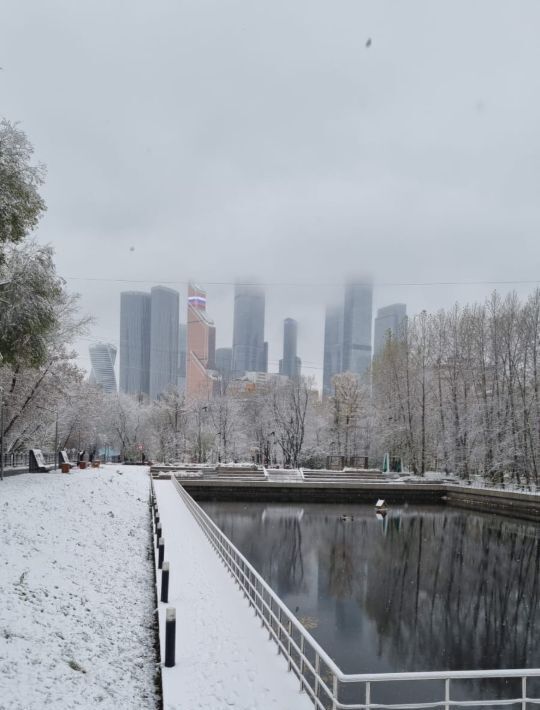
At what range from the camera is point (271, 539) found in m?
22.3

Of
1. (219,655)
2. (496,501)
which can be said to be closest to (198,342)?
(496,501)

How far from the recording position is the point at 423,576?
1683 cm

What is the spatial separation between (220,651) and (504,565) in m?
14.7

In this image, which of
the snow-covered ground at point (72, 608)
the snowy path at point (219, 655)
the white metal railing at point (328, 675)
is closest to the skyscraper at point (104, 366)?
the snow-covered ground at point (72, 608)

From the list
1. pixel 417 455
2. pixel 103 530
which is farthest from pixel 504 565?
pixel 417 455

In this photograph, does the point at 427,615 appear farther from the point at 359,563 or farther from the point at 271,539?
the point at 271,539

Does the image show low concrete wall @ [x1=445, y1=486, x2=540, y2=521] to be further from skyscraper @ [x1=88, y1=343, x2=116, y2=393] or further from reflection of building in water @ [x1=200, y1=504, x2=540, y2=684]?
skyscraper @ [x1=88, y1=343, x2=116, y2=393]

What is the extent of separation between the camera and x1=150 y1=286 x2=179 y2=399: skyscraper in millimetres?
78000

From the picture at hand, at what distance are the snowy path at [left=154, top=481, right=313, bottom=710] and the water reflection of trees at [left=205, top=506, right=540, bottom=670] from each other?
2.99 meters

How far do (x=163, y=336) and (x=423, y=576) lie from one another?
67.0m

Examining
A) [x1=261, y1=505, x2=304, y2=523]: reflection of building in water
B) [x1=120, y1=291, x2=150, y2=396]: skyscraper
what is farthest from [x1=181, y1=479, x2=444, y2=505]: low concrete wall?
[x1=120, y1=291, x2=150, y2=396]: skyscraper

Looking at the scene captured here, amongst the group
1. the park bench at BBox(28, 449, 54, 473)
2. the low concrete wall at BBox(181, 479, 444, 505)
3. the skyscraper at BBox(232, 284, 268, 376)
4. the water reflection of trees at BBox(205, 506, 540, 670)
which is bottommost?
the low concrete wall at BBox(181, 479, 444, 505)

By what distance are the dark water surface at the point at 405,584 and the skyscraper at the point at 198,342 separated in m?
51.9

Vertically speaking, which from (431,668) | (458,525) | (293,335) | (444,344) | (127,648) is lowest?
(458,525)
